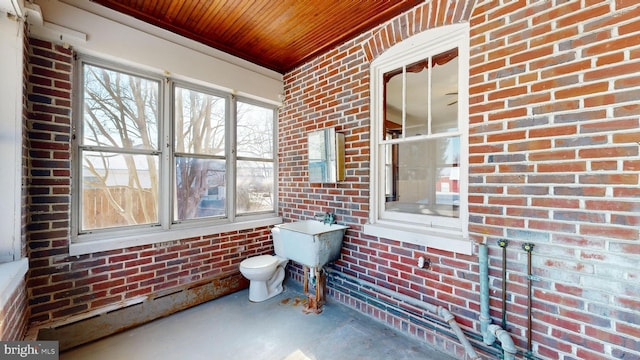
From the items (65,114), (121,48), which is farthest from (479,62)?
(65,114)

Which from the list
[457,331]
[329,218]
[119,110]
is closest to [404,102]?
[329,218]

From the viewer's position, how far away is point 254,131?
3.47 meters

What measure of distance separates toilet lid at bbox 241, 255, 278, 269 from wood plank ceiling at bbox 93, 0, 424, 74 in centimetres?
260

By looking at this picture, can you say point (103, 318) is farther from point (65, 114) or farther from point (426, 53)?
point (426, 53)

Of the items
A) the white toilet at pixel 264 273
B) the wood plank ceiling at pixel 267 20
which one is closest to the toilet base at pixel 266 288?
the white toilet at pixel 264 273

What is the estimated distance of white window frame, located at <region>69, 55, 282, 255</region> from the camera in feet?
7.20

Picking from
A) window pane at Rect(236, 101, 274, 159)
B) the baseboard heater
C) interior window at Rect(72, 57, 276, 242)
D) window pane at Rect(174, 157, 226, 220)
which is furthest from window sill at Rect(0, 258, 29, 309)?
window pane at Rect(236, 101, 274, 159)

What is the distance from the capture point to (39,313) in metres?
1.95

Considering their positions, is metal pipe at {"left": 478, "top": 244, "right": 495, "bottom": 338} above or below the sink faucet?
below

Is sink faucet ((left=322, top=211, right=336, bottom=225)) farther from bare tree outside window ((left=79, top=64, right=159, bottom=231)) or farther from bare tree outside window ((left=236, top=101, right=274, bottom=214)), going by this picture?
bare tree outside window ((left=79, top=64, right=159, bottom=231))

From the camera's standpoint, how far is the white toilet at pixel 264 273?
110 inches

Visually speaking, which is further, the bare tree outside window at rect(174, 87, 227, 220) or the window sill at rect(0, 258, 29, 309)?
the bare tree outside window at rect(174, 87, 227, 220)

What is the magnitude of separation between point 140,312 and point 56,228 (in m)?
1.05

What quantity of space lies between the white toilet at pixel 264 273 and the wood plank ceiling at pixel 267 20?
7.22ft
